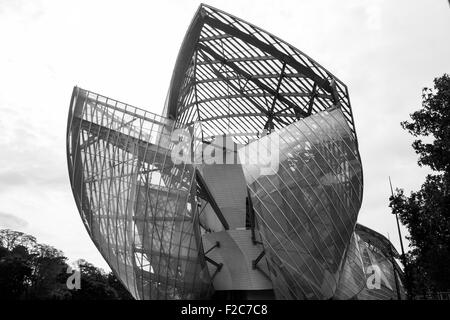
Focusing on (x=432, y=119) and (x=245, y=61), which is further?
(x=245, y=61)

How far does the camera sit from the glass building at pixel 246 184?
85.8 feet

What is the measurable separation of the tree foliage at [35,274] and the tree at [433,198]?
51872 mm

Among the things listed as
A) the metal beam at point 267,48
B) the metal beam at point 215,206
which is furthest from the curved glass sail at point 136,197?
the metal beam at point 267,48

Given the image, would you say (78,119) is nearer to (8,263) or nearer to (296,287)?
(296,287)

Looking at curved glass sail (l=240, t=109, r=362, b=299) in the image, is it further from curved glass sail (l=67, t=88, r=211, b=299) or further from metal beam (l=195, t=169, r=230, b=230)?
metal beam (l=195, t=169, r=230, b=230)

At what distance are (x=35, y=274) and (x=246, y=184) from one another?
1941 inches

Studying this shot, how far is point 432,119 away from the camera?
21.5m

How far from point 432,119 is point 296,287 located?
12.8m

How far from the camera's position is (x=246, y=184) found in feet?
96.8

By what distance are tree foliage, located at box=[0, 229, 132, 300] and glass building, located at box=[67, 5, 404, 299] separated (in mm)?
32757

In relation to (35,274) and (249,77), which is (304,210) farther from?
(35,274)
